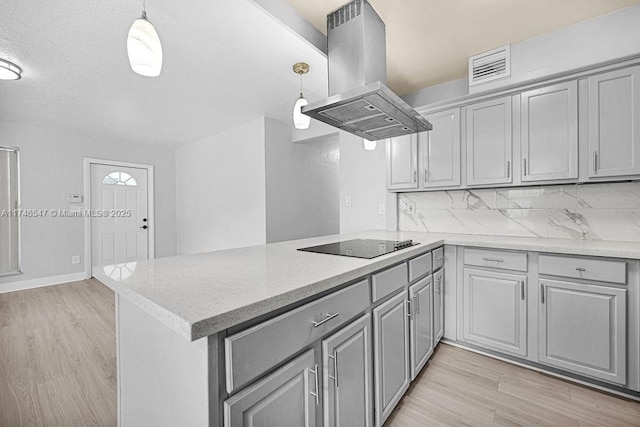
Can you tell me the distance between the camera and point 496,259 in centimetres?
209

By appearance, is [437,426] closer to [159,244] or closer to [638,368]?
[638,368]

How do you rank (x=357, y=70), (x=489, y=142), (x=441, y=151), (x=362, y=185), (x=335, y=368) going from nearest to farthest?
(x=335, y=368)
(x=357, y=70)
(x=489, y=142)
(x=441, y=151)
(x=362, y=185)

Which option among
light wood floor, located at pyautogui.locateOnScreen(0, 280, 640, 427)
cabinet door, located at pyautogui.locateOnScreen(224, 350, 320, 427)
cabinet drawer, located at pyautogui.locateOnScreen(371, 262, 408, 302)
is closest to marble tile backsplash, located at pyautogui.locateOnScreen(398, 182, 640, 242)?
light wood floor, located at pyautogui.locateOnScreen(0, 280, 640, 427)

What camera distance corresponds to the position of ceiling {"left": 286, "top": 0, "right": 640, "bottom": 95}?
1853 mm

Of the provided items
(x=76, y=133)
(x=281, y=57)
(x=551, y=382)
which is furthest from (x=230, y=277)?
(x=76, y=133)

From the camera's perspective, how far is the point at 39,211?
443cm

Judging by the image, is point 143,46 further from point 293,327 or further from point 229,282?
point 293,327

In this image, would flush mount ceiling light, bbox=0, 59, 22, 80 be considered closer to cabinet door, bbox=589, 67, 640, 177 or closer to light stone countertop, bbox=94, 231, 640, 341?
light stone countertop, bbox=94, 231, 640, 341

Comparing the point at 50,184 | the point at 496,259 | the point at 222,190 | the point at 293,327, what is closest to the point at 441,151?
the point at 496,259

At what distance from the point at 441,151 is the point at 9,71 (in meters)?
4.14

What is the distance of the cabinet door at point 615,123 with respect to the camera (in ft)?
5.98

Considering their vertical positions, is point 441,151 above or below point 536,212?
above

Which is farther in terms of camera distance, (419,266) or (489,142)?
(489,142)

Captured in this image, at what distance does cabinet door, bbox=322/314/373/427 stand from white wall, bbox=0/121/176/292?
18.2 ft
